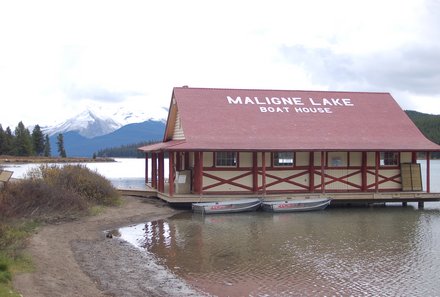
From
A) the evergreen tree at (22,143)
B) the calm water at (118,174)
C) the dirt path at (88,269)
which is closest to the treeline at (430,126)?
the calm water at (118,174)

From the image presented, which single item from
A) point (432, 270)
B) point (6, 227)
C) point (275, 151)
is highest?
point (275, 151)

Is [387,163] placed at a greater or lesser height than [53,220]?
greater

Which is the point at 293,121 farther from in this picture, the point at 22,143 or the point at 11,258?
the point at 22,143

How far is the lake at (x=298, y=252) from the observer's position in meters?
11.8

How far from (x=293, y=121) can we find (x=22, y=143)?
82860 millimetres

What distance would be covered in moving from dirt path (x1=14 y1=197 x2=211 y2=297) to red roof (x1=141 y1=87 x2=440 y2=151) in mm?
7828

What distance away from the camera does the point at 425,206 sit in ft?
91.9

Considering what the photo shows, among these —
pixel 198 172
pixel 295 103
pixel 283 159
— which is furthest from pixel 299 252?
pixel 295 103

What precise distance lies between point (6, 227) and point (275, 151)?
47.7 ft

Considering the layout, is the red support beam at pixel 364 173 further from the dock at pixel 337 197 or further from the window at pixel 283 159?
the window at pixel 283 159

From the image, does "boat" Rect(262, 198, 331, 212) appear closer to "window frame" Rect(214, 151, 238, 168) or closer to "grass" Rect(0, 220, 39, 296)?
"window frame" Rect(214, 151, 238, 168)

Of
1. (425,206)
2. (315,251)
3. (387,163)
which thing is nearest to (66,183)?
(315,251)

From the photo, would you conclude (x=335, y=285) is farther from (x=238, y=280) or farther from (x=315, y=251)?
(x=315, y=251)

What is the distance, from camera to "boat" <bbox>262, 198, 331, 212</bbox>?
23984mm
